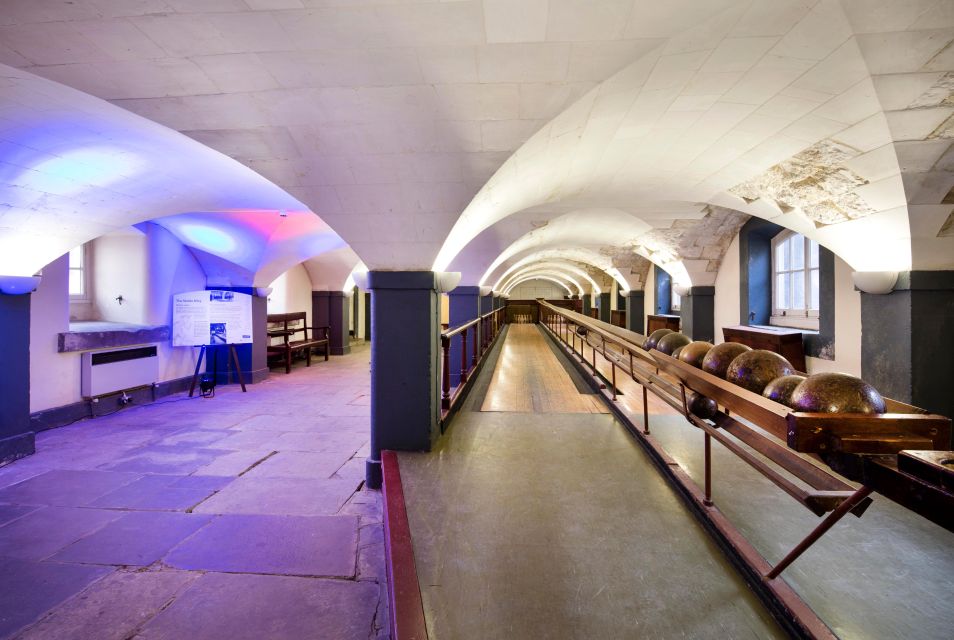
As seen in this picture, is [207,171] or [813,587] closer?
[813,587]

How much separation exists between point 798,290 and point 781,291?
51cm

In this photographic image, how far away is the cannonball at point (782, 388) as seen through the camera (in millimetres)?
2076

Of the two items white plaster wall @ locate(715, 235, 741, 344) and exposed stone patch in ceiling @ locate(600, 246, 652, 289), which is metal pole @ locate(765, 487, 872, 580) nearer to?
white plaster wall @ locate(715, 235, 741, 344)

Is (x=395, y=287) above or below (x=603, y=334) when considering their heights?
above

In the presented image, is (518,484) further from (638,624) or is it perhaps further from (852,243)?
(852,243)

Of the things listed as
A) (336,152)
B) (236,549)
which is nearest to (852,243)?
(336,152)

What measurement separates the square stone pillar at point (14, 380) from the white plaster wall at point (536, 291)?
29.3 metres

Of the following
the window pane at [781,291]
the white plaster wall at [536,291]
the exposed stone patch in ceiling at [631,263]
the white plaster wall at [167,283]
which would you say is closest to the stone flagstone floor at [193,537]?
the white plaster wall at [167,283]

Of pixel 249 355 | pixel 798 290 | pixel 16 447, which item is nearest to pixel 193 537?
pixel 16 447

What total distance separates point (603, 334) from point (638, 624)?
140 inches

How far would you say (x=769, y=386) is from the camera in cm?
218

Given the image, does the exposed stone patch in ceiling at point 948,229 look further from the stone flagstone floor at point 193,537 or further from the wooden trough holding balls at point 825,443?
the stone flagstone floor at point 193,537

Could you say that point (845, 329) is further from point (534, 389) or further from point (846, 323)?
point (534, 389)

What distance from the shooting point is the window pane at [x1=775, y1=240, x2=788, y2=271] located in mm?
7836
